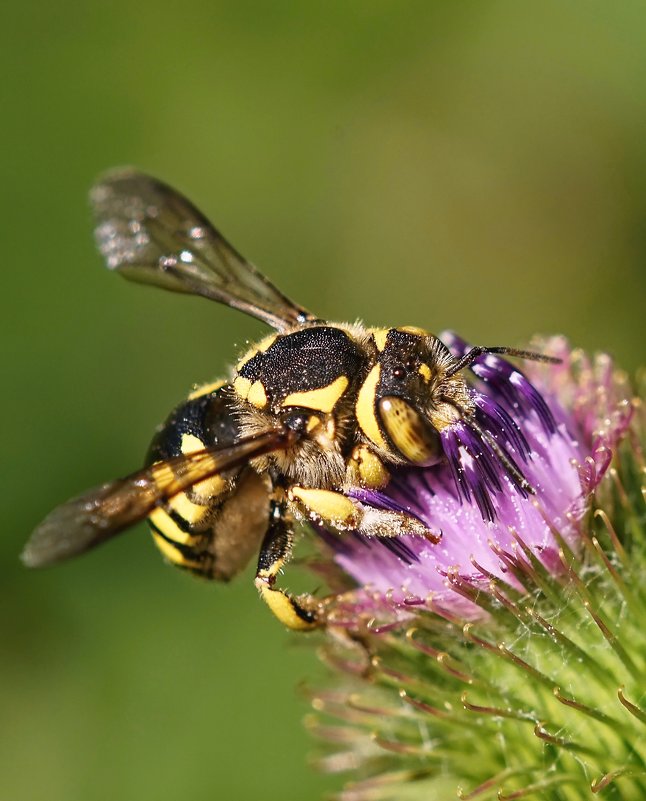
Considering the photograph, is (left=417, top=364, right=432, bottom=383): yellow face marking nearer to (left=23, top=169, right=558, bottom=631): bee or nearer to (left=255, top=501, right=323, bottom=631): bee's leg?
(left=23, top=169, right=558, bottom=631): bee

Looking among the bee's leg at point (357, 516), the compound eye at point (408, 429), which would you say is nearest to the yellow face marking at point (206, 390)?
the bee's leg at point (357, 516)

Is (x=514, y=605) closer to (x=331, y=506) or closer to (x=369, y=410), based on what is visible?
(x=331, y=506)

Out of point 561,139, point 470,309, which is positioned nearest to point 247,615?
point 470,309

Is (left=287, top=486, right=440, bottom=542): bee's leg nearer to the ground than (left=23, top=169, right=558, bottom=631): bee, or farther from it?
nearer to the ground

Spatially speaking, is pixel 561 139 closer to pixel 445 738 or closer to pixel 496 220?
pixel 496 220

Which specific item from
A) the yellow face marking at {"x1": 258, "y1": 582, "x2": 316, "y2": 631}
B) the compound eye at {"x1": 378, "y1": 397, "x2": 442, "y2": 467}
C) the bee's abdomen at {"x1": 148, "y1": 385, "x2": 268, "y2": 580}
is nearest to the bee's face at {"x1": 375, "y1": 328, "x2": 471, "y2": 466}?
the compound eye at {"x1": 378, "y1": 397, "x2": 442, "y2": 467}

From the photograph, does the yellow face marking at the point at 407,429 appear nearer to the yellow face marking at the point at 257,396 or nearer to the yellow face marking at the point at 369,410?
the yellow face marking at the point at 369,410
